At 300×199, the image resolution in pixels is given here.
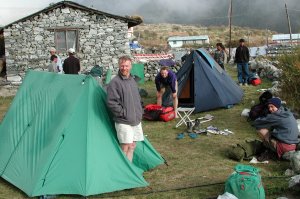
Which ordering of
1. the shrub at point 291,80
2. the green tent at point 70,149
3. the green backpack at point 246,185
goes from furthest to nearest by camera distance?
the shrub at point 291,80, the green tent at point 70,149, the green backpack at point 246,185

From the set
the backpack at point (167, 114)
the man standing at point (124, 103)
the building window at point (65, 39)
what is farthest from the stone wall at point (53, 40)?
the man standing at point (124, 103)

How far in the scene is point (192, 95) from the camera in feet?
38.7

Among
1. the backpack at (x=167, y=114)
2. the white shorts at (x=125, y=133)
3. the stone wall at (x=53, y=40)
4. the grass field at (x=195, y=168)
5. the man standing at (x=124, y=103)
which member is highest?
the stone wall at (x=53, y=40)

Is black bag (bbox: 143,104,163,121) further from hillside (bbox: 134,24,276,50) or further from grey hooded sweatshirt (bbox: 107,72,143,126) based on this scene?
hillside (bbox: 134,24,276,50)

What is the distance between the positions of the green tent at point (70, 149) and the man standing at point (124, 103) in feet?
0.74

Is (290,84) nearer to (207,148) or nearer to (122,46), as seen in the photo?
(207,148)

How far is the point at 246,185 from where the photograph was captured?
5.18 metres

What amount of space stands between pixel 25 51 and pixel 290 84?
42.3 ft

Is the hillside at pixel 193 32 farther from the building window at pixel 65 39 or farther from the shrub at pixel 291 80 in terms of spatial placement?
the shrub at pixel 291 80

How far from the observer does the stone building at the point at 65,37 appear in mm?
19062

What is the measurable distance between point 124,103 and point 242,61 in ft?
33.3

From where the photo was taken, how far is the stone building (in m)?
19.1

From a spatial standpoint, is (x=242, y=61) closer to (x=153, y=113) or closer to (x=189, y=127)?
(x=153, y=113)

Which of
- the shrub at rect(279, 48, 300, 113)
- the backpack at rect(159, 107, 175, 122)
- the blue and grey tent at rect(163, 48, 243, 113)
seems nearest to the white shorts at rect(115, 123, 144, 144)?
the backpack at rect(159, 107, 175, 122)
